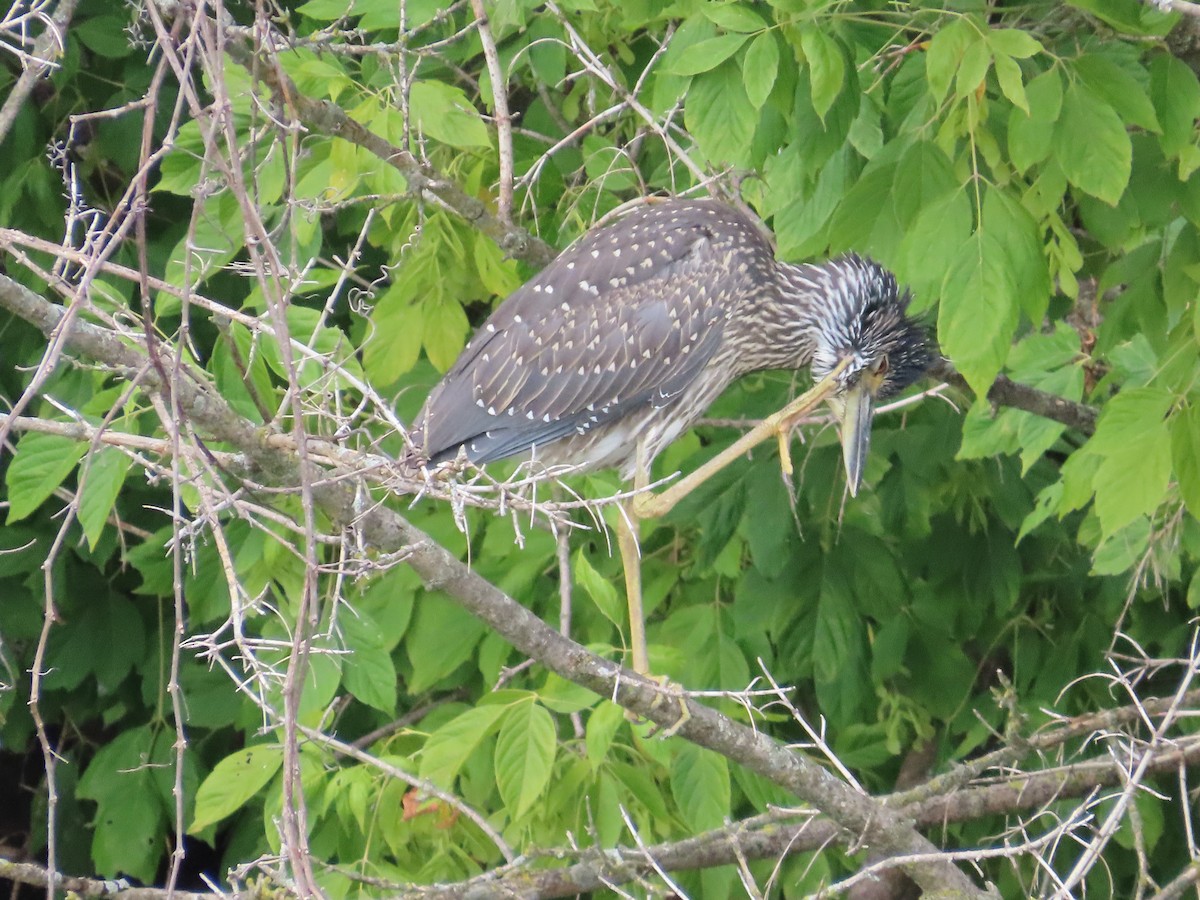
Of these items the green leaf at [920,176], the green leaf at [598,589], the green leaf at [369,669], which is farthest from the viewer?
the green leaf at [369,669]

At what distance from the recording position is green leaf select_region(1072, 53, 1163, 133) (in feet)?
7.66

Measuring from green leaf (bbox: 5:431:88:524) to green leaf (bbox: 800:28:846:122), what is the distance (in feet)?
4.77

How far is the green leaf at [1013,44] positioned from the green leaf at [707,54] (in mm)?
398

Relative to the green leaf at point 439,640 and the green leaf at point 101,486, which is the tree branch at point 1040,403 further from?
the green leaf at point 101,486

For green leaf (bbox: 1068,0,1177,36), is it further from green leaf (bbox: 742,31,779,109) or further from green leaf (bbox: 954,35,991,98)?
green leaf (bbox: 742,31,779,109)

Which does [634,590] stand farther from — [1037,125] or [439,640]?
[1037,125]

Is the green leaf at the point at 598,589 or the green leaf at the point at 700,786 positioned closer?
the green leaf at the point at 598,589

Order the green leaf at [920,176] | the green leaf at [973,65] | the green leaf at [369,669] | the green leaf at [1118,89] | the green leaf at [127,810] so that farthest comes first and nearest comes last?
1. the green leaf at [127,810]
2. the green leaf at [369,669]
3. the green leaf at [920,176]
4. the green leaf at [1118,89]
5. the green leaf at [973,65]

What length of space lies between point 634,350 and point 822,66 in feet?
5.39

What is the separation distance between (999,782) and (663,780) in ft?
2.91

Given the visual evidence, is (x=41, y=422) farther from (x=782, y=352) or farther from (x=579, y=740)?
(x=782, y=352)

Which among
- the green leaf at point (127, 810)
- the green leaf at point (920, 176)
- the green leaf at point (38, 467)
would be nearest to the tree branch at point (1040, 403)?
the green leaf at point (920, 176)

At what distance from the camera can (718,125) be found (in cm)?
241

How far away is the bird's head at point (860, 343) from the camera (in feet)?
12.0
